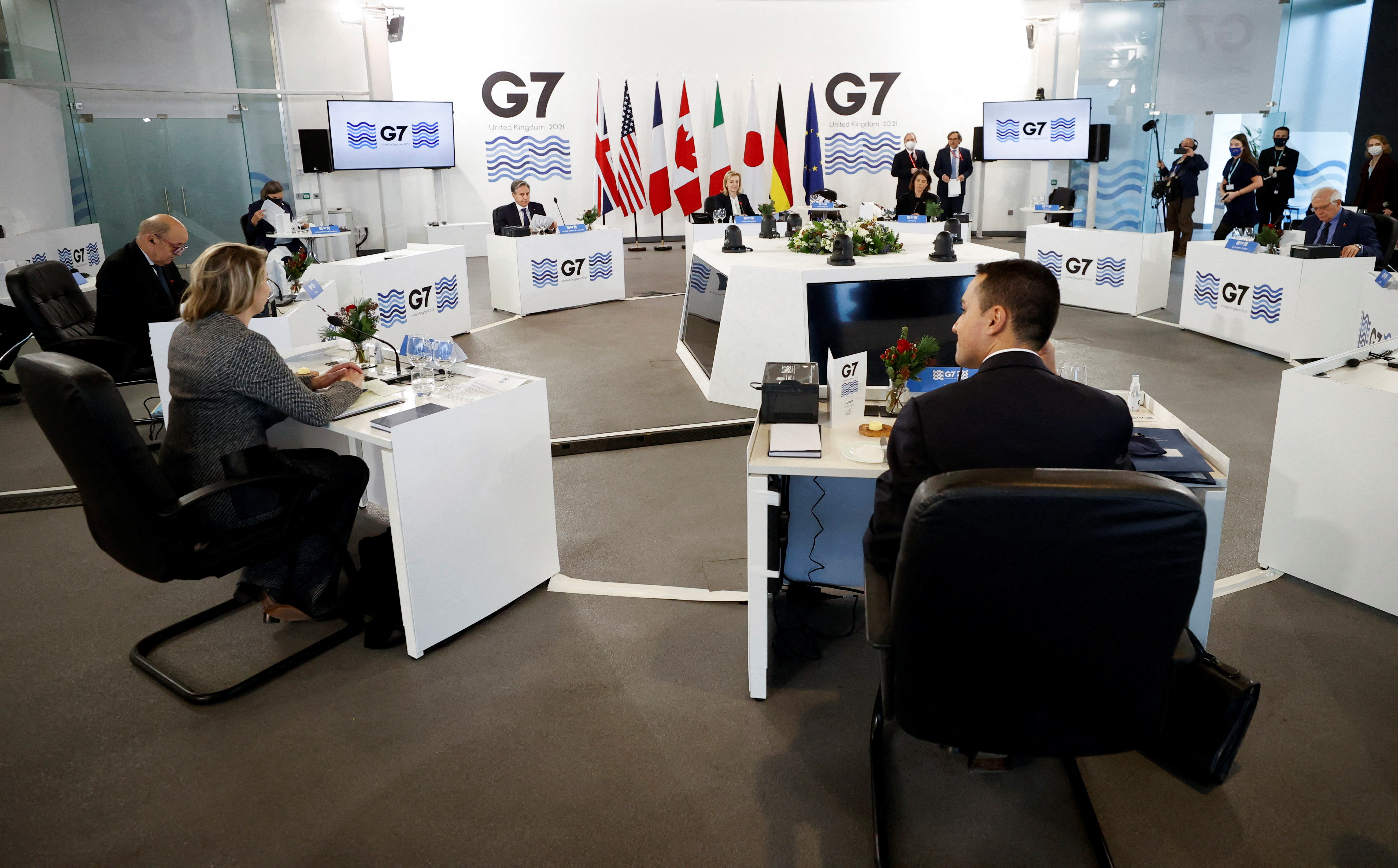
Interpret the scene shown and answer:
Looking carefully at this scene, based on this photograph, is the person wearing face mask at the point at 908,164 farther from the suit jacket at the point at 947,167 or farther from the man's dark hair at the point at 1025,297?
the man's dark hair at the point at 1025,297

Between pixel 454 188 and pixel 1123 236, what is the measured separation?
8577 mm

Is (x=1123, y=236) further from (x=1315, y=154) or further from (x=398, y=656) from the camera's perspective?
(x=398, y=656)

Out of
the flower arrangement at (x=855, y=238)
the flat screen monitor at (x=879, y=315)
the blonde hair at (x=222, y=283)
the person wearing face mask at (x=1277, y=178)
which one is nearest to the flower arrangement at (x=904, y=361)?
the blonde hair at (x=222, y=283)

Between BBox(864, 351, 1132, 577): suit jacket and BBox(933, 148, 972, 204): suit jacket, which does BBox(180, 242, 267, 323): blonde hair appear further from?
BBox(933, 148, 972, 204): suit jacket

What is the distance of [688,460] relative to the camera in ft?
15.8

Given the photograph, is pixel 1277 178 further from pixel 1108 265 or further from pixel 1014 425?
pixel 1014 425

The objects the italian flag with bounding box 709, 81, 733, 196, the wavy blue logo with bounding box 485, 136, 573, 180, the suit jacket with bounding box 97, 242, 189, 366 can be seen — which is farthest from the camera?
the italian flag with bounding box 709, 81, 733, 196

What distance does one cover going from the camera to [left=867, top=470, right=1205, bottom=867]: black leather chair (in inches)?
57.3

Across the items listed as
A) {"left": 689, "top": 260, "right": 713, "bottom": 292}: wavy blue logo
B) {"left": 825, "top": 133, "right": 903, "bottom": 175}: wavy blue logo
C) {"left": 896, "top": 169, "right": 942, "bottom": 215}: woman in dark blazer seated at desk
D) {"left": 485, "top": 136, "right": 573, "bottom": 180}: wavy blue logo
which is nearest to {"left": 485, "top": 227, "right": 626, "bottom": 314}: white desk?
{"left": 689, "top": 260, "right": 713, "bottom": 292}: wavy blue logo

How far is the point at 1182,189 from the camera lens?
1111 cm

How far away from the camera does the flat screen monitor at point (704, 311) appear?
19.4 ft

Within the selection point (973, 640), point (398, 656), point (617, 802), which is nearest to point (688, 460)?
point (398, 656)

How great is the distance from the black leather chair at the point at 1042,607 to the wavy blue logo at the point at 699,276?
470cm

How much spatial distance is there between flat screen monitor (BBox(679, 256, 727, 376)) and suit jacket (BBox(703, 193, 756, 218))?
3483 millimetres
